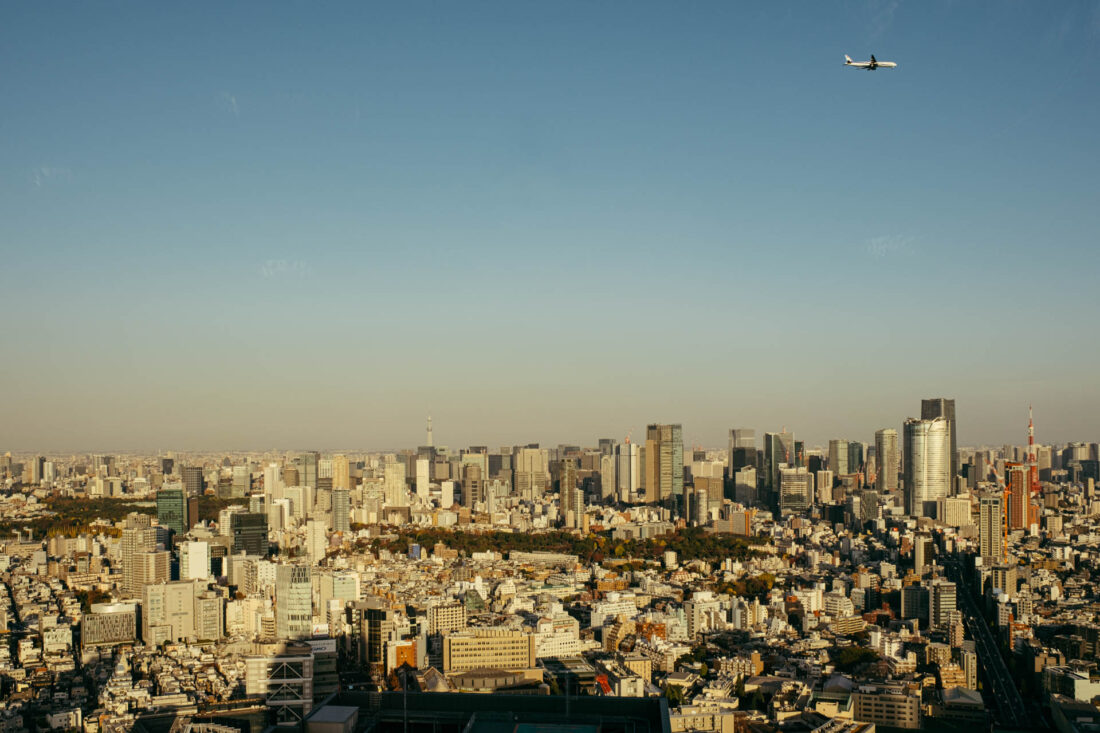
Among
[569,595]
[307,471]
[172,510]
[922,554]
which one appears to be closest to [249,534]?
[172,510]

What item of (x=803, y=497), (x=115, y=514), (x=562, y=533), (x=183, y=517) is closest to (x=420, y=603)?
(x=183, y=517)

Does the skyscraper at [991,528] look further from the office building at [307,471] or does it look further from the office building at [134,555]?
the office building at [307,471]

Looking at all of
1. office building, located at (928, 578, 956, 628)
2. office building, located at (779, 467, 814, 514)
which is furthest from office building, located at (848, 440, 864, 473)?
office building, located at (928, 578, 956, 628)

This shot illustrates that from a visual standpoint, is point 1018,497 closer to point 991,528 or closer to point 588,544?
point 991,528

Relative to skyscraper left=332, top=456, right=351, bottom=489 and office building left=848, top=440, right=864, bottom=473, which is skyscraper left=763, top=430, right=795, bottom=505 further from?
skyscraper left=332, top=456, right=351, bottom=489

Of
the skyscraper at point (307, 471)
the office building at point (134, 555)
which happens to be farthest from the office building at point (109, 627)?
the skyscraper at point (307, 471)

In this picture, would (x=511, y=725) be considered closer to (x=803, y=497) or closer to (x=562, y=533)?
Result: (x=562, y=533)
